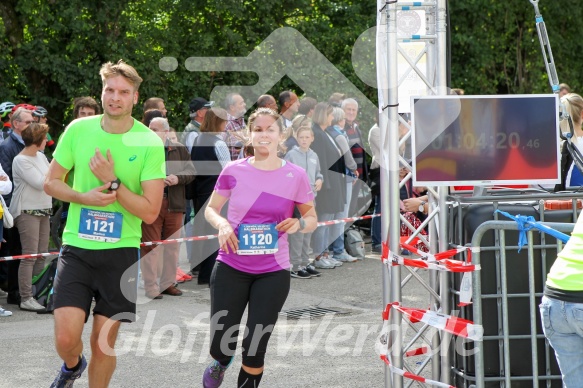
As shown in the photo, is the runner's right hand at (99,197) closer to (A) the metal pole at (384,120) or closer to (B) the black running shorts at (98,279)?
(B) the black running shorts at (98,279)

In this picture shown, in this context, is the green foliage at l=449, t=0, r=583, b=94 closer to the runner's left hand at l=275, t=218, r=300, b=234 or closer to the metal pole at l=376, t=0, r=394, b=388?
the metal pole at l=376, t=0, r=394, b=388

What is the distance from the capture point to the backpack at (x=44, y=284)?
31.1 feet

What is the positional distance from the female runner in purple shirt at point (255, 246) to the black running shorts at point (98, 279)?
0.60m

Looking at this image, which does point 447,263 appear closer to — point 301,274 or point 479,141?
point 479,141

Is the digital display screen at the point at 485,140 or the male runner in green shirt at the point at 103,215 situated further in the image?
the male runner in green shirt at the point at 103,215

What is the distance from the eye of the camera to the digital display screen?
18.3 feet

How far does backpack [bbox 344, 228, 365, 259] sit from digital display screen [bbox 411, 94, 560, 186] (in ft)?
25.1

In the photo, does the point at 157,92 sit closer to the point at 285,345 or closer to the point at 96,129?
the point at 285,345

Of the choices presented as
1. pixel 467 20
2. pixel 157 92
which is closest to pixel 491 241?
pixel 157 92

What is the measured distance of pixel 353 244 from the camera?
1326 centimetres

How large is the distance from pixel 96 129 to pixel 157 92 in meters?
10.6

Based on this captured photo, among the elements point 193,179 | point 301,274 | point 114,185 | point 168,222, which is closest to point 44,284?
point 168,222

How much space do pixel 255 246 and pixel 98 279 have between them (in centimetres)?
98

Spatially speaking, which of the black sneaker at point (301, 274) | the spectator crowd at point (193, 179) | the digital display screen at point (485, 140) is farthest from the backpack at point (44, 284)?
the digital display screen at point (485, 140)
